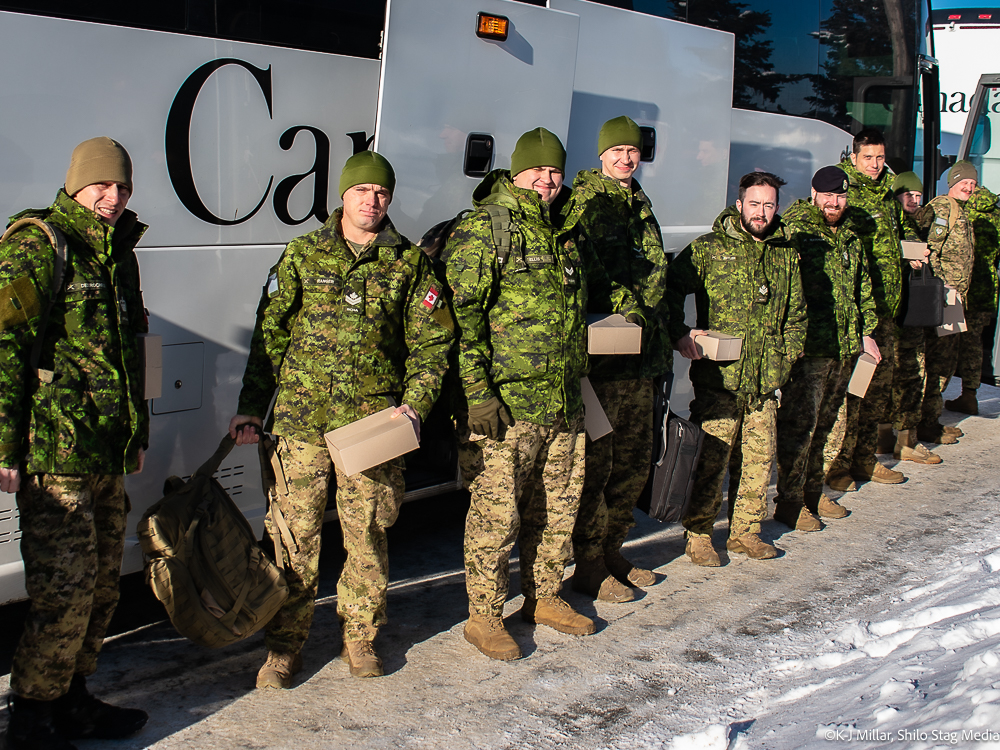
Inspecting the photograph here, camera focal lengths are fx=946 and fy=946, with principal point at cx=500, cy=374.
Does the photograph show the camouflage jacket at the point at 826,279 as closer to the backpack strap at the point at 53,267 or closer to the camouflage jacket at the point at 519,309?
the camouflage jacket at the point at 519,309

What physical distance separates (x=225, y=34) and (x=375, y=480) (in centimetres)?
169

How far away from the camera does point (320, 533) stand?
10.7ft

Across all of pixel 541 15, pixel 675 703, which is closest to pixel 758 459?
pixel 675 703

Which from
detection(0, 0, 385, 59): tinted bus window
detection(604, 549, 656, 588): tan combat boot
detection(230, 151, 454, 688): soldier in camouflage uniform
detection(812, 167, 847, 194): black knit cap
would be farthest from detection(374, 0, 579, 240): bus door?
detection(604, 549, 656, 588): tan combat boot

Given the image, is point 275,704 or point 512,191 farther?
point 512,191

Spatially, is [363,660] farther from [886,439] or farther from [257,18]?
[886,439]

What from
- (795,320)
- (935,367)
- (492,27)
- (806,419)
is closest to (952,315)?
(935,367)

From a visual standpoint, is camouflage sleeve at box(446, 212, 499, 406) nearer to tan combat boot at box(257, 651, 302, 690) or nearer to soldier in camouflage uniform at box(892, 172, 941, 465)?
tan combat boot at box(257, 651, 302, 690)

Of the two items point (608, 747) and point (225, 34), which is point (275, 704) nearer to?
point (608, 747)

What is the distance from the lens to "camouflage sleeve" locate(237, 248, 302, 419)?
3.12 m

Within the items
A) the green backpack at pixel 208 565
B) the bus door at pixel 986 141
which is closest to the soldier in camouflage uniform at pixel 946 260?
the bus door at pixel 986 141

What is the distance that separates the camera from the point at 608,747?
9.70ft

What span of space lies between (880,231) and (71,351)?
4.62m

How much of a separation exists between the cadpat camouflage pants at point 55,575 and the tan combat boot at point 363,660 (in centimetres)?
92
